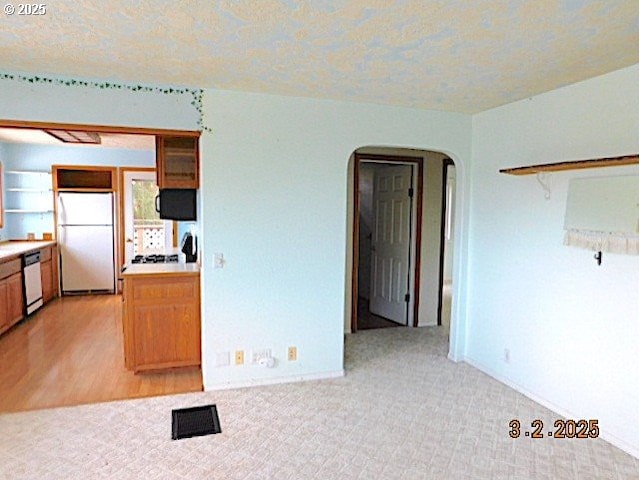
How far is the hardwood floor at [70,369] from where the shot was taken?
3299 mm

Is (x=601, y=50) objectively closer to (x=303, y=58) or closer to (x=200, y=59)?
(x=303, y=58)

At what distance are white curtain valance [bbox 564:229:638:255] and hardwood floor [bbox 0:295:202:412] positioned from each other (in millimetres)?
2938

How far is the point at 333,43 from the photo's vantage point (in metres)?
2.30

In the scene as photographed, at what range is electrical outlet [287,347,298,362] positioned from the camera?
3.62 metres

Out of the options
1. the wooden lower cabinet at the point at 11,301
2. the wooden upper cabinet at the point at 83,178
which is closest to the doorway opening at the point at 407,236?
the wooden lower cabinet at the point at 11,301

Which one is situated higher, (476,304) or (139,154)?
(139,154)

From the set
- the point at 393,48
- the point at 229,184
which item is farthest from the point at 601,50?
the point at 229,184

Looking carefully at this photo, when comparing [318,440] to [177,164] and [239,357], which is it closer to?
[239,357]

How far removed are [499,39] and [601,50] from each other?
2.04 ft

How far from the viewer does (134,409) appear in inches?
122

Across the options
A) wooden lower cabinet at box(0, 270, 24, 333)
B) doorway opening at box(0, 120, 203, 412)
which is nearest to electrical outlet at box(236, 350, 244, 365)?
doorway opening at box(0, 120, 203, 412)

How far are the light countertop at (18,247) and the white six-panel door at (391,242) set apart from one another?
4.32 m

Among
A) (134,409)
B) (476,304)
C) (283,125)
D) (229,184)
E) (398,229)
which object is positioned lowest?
(134,409)

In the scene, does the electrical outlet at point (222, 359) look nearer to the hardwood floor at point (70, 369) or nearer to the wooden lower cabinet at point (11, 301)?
the hardwood floor at point (70, 369)
